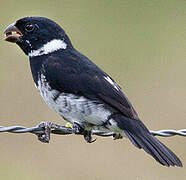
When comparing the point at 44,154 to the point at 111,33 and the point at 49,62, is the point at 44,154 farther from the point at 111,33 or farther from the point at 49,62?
→ the point at 111,33

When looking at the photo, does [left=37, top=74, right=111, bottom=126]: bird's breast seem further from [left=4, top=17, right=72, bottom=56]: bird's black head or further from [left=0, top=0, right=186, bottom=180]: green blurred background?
[left=0, top=0, right=186, bottom=180]: green blurred background

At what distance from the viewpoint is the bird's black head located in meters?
6.92

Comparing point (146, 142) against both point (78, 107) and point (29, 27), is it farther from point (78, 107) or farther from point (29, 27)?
point (29, 27)

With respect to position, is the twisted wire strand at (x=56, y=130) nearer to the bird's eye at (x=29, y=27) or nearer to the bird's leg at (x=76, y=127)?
the bird's leg at (x=76, y=127)

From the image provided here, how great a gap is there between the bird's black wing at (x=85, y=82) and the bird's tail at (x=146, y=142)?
68mm

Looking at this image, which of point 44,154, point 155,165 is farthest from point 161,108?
point 44,154

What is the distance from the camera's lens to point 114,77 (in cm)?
1000

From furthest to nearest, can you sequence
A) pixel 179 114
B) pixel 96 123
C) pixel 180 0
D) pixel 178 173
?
pixel 180 0
pixel 179 114
pixel 178 173
pixel 96 123

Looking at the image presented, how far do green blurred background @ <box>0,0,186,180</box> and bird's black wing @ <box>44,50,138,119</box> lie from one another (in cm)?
219

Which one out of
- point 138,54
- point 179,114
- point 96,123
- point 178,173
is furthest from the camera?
point 138,54

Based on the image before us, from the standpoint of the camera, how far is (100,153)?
8.96 m

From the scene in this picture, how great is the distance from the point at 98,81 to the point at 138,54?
15.3 ft

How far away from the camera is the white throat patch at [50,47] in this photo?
6.88 meters

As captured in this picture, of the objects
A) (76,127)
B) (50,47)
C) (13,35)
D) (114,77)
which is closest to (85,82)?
(76,127)
